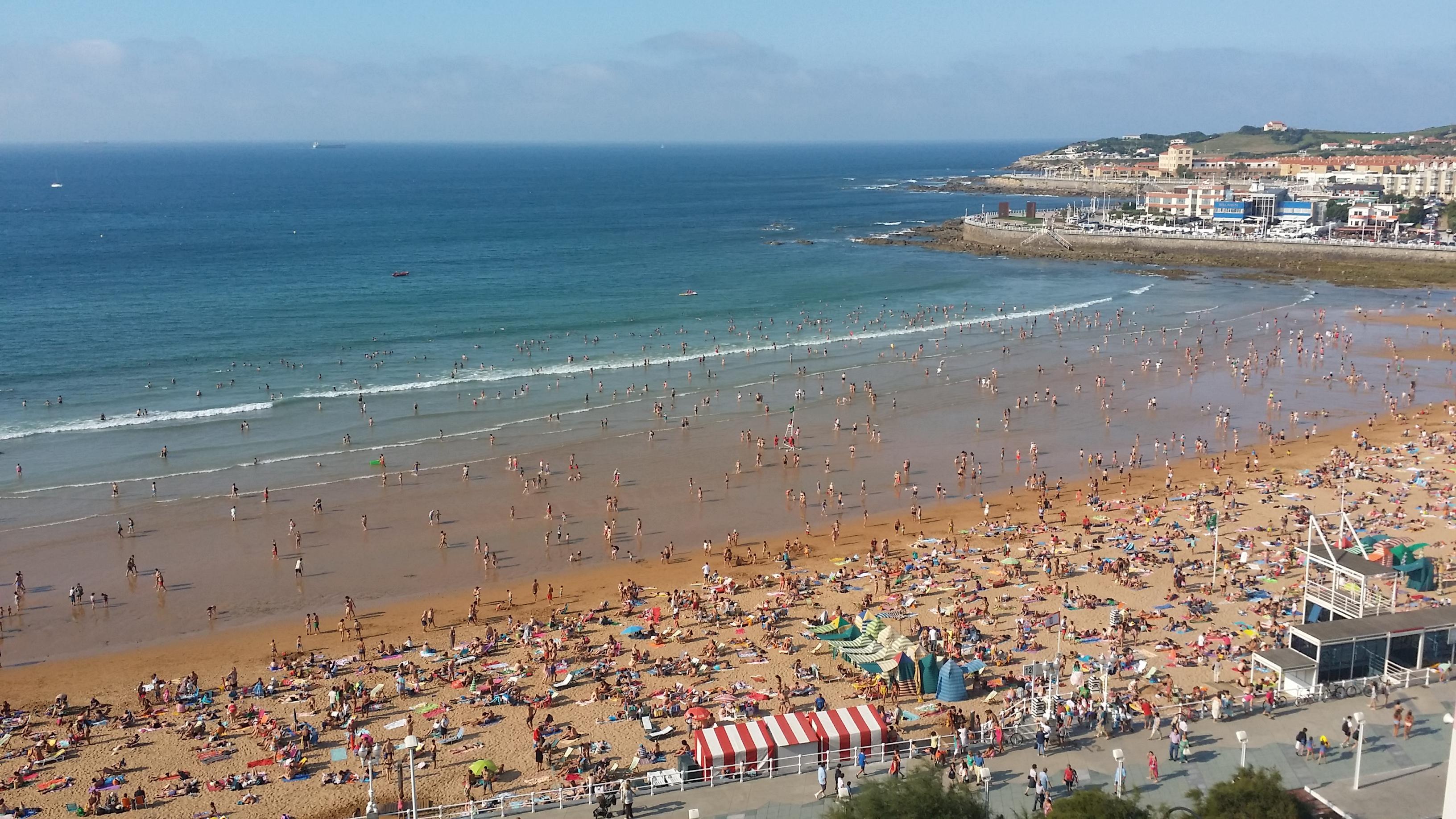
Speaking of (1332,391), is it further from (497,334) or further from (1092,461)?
(497,334)

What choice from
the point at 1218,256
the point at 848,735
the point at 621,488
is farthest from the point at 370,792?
the point at 1218,256

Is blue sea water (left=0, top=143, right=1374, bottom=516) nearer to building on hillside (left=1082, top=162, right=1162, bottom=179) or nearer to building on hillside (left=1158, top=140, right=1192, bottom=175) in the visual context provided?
building on hillside (left=1082, top=162, right=1162, bottom=179)

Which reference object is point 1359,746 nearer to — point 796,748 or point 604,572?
point 796,748

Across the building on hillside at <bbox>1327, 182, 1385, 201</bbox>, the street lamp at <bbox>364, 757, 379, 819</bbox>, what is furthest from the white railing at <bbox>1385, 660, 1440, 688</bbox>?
the building on hillside at <bbox>1327, 182, 1385, 201</bbox>

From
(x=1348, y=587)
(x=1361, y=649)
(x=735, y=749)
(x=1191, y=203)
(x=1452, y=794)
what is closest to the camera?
(x=1452, y=794)

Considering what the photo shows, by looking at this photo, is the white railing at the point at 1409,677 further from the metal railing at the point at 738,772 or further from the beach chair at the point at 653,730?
the beach chair at the point at 653,730

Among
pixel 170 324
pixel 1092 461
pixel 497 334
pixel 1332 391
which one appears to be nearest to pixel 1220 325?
pixel 1332 391
